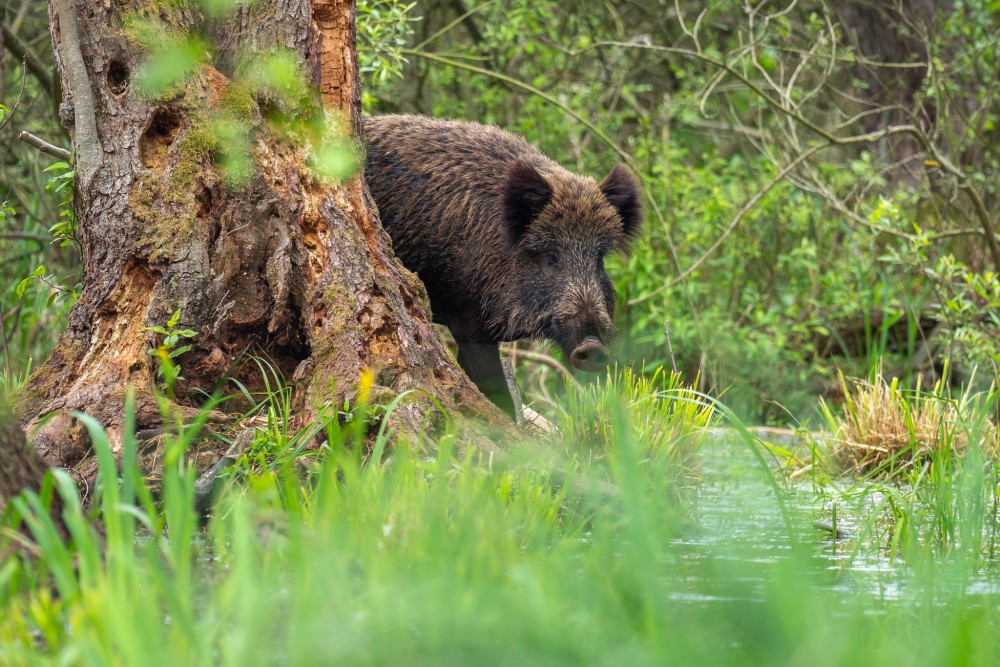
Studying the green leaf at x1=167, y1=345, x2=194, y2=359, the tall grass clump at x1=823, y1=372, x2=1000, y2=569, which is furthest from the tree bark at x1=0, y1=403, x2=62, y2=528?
the tall grass clump at x1=823, y1=372, x2=1000, y2=569

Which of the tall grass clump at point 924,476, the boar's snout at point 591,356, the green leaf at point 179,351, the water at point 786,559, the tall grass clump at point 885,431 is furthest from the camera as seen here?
the boar's snout at point 591,356

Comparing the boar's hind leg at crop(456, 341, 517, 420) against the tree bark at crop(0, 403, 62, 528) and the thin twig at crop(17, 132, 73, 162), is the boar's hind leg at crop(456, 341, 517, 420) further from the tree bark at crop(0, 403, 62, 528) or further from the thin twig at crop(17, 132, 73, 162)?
the tree bark at crop(0, 403, 62, 528)

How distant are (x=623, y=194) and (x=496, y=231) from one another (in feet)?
2.77

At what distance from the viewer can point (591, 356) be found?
18.3ft

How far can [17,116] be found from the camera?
7930 mm

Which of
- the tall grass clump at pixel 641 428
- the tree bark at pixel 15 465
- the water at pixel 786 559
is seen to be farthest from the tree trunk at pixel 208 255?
the tree bark at pixel 15 465

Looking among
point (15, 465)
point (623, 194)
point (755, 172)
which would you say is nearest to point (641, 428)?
point (623, 194)

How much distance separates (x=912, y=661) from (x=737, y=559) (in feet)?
1.31

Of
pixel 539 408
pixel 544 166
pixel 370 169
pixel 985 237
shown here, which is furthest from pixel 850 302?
pixel 370 169

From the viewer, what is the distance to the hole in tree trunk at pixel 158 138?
411 centimetres

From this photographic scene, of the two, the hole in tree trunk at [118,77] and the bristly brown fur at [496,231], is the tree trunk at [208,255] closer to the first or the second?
the hole in tree trunk at [118,77]

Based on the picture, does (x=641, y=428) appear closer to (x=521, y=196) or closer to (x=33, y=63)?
(x=521, y=196)

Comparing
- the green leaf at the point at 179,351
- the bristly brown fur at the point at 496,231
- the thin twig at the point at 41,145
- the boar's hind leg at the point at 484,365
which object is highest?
the thin twig at the point at 41,145

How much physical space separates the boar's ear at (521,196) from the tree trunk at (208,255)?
1576mm
